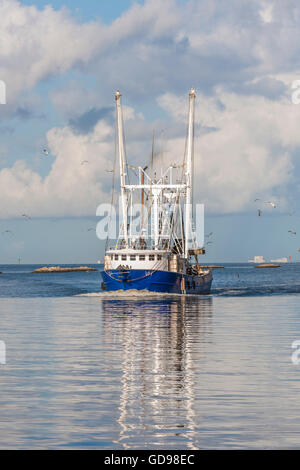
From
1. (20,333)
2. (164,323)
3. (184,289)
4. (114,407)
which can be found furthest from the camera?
(184,289)

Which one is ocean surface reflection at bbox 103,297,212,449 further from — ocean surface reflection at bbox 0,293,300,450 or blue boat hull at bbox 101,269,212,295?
blue boat hull at bbox 101,269,212,295

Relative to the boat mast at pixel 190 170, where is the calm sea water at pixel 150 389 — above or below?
below

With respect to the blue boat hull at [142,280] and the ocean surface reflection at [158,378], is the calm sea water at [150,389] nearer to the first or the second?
the ocean surface reflection at [158,378]

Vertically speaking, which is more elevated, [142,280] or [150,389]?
[142,280]

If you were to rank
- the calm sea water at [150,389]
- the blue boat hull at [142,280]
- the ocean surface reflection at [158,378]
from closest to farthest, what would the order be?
the calm sea water at [150,389] < the ocean surface reflection at [158,378] < the blue boat hull at [142,280]

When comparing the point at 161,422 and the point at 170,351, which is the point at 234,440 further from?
the point at 170,351

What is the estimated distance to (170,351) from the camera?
3444cm

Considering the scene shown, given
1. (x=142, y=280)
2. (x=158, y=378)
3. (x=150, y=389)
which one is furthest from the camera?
(x=142, y=280)

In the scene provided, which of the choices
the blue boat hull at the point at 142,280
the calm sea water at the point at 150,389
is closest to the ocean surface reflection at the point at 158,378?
the calm sea water at the point at 150,389

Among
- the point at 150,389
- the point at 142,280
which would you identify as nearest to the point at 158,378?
the point at 150,389

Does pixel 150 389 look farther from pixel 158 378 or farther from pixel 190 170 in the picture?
pixel 190 170

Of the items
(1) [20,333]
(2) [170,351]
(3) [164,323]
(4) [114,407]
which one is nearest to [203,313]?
(3) [164,323]
